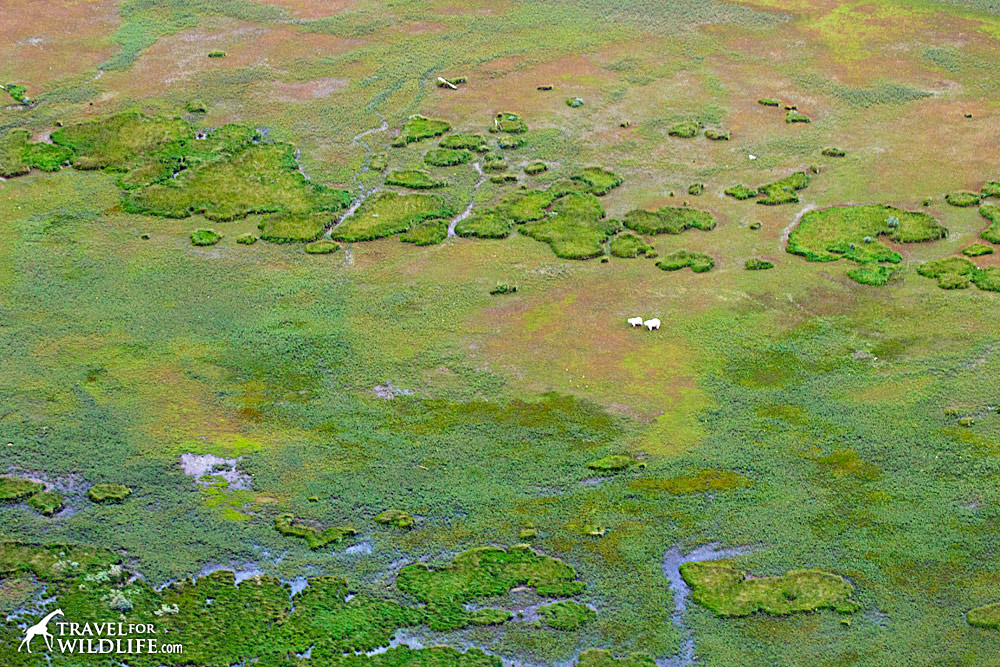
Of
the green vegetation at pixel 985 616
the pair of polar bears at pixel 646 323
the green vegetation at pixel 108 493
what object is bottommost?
the green vegetation at pixel 985 616

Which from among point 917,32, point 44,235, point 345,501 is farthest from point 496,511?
point 917,32

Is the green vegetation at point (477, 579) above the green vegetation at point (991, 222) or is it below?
below

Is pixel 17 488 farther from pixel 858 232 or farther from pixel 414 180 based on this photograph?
pixel 858 232

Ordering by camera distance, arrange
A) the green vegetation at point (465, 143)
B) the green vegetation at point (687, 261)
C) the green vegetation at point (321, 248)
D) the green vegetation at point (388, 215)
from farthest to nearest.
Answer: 1. the green vegetation at point (465, 143)
2. the green vegetation at point (388, 215)
3. the green vegetation at point (321, 248)
4. the green vegetation at point (687, 261)

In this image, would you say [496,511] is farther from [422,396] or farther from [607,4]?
[607,4]

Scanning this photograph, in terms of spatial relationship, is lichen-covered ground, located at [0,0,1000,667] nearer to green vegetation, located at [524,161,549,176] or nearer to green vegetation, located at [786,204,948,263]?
green vegetation, located at [786,204,948,263]

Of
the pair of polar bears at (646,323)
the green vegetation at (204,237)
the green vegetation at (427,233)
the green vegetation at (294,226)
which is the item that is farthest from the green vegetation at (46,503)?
the pair of polar bears at (646,323)

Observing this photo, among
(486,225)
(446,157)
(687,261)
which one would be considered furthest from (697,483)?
(446,157)

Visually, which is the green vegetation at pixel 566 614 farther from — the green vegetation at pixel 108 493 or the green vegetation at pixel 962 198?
the green vegetation at pixel 962 198
